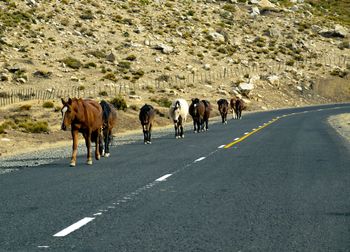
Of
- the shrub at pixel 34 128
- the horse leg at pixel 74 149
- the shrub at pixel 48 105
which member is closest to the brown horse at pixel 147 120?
the horse leg at pixel 74 149

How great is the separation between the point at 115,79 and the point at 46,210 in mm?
56129

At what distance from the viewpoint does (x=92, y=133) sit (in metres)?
16.8

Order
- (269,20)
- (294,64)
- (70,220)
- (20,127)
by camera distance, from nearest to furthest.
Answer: (70,220), (20,127), (294,64), (269,20)

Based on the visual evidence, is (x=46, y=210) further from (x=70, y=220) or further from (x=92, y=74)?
(x=92, y=74)

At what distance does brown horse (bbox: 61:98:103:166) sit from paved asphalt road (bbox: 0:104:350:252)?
75cm

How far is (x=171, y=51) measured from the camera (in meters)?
79.6

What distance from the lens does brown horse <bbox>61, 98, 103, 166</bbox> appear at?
49.4 ft

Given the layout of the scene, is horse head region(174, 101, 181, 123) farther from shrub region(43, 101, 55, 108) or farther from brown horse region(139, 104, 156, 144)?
shrub region(43, 101, 55, 108)

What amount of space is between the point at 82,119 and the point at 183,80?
56377mm

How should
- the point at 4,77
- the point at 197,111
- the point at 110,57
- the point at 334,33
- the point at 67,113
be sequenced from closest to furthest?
1. the point at 67,113
2. the point at 197,111
3. the point at 4,77
4. the point at 110,57
5. the point at 334,33

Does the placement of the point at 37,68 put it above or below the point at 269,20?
below

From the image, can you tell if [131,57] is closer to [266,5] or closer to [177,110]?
[177,110]

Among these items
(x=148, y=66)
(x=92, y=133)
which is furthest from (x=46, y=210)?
(x=148, y=66)

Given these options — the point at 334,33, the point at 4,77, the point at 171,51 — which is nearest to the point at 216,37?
the point at 171,51
